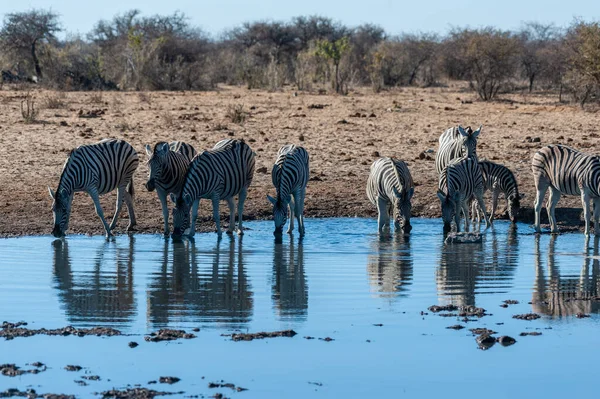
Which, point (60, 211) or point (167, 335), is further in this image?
point (60, 211)

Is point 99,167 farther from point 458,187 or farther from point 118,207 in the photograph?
point 458,187

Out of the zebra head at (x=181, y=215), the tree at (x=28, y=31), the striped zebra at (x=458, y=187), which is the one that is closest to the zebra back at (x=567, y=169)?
the striped zebra at (x=458, y=187)

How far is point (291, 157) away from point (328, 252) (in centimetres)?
154

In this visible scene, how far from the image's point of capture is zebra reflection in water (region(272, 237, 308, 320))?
808 centimetres

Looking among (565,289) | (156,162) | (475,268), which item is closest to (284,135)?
(156,162)

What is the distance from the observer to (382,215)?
12.4m

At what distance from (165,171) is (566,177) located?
4744mm

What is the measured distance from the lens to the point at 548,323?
7.64m

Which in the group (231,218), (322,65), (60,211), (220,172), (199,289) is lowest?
(199,289)

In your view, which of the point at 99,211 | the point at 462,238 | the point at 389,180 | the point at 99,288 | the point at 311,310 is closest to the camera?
the point at 311,310

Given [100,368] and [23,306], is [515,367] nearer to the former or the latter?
[100,368]

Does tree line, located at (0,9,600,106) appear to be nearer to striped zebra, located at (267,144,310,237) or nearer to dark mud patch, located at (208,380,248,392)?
striped zebra, located at (267,144,310,237)

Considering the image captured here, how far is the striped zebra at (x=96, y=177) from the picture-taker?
1148 cm

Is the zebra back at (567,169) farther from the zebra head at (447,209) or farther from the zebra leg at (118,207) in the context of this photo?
the zebra leg at (118,207)
